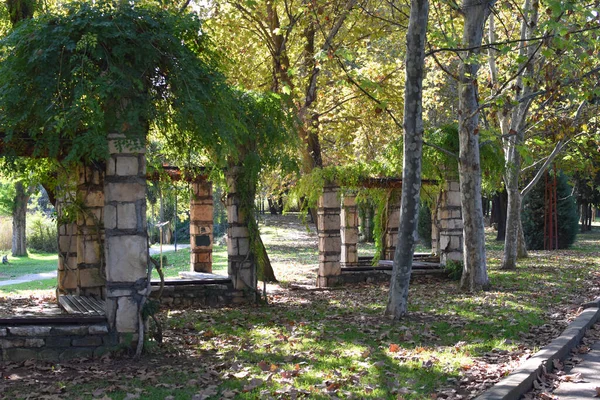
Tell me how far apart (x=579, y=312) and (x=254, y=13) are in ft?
39.6

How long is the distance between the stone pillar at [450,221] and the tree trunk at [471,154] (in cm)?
343

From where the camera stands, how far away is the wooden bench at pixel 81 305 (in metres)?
9.74

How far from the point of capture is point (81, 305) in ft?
34.3

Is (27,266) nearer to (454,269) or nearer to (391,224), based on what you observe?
(391,224)

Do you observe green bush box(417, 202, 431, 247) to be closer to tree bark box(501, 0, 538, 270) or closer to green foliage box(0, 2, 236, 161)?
tree bark box(501, 0, 538, 270)

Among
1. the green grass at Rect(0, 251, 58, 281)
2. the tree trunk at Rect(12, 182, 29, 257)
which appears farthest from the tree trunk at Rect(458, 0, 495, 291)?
the tree trunk at Rect(12, 182, 29, 257)

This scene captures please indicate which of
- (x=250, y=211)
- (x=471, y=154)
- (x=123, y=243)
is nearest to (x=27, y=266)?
(x=250, y=211)

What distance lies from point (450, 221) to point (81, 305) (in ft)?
31.3

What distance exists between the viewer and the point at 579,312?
11.1 meters

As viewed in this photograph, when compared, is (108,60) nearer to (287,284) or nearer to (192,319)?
(192,319)

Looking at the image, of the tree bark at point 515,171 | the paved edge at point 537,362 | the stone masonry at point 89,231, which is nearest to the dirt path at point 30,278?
the stone masonry at point 89,231

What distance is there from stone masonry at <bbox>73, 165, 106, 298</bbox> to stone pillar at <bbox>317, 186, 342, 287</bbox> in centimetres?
557

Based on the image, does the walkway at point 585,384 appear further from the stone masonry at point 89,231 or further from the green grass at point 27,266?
the green grass at point 27,266

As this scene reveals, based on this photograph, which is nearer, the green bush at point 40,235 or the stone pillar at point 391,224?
the stone pillar at point 391,224
